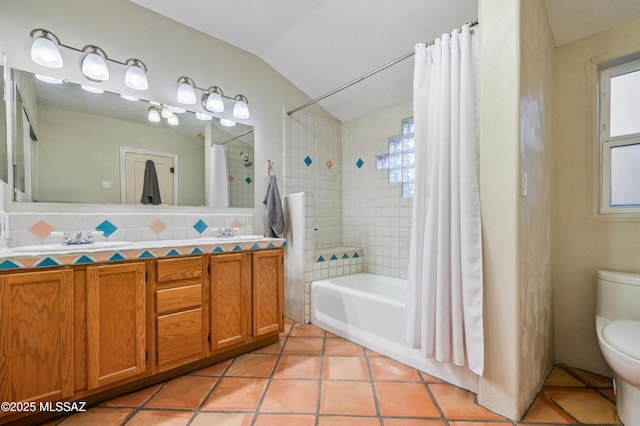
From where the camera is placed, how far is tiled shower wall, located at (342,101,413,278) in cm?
292

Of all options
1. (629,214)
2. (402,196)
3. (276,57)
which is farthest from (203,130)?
(629,214)

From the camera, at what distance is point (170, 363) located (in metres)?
1.73

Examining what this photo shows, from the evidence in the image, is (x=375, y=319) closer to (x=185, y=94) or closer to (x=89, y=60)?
(x=185, y=94)

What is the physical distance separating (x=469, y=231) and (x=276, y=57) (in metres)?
2.37

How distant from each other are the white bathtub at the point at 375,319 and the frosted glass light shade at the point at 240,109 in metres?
1.68

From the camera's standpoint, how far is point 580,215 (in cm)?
191

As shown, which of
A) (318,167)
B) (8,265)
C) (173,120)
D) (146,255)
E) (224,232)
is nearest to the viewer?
(8,265)

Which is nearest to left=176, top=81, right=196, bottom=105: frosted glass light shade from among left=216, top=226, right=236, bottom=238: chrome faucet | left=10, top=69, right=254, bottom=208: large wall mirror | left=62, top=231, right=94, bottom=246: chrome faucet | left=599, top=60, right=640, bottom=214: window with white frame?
left=10, top=69, right=254, bottom=208: large wall mirror

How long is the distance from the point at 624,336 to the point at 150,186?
2.89 metres

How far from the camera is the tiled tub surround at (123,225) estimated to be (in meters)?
1.70

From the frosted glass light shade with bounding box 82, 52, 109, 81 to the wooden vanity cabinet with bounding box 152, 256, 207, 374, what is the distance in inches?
52.5

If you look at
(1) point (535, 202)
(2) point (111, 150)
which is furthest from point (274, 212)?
(1) point (535, 202)

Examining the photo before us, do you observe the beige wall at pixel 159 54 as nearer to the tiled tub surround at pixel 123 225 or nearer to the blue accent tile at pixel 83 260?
the tiled tub surround at pixel 123 225

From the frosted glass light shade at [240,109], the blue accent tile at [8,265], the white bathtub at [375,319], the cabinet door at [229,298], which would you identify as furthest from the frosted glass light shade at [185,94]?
the white bathtub at [375,319]
